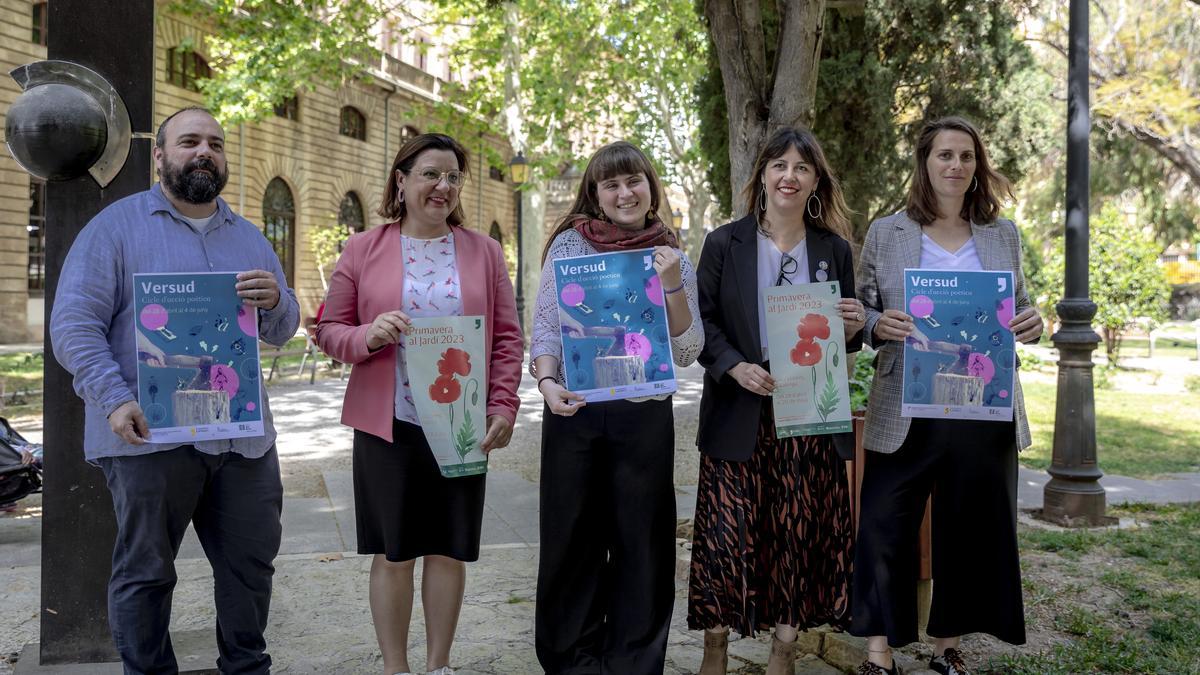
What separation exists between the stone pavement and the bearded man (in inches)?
36.1

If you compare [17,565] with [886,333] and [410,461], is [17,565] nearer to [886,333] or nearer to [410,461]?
[410,461]

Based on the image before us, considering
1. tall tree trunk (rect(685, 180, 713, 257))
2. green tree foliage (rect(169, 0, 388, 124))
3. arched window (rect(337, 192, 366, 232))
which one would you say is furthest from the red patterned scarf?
arched window (rect(337, 192, 366, 232))

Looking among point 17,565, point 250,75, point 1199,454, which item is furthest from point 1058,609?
point 250,75

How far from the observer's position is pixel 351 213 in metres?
34.8

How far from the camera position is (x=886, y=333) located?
3.69 metres

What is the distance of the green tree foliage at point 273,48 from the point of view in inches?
686

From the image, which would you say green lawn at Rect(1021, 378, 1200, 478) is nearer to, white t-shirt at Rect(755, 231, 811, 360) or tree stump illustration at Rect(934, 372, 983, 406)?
tree stump illustration at Rect(934, 372, 983, 406)

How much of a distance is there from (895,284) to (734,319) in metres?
0.66

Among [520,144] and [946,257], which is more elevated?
[520,144]

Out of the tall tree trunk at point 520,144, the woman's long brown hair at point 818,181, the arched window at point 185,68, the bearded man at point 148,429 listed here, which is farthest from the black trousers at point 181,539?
Answer: the arched window at point 185,68

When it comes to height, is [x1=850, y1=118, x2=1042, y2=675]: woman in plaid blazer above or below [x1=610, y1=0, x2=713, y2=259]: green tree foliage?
below

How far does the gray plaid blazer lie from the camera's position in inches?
150

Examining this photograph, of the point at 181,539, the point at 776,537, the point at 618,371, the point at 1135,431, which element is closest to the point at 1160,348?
the point at 1135,431

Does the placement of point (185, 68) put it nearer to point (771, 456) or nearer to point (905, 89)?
point (905, 89)
